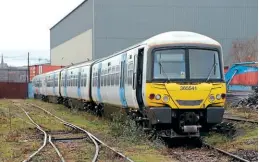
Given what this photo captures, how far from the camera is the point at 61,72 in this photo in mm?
39031

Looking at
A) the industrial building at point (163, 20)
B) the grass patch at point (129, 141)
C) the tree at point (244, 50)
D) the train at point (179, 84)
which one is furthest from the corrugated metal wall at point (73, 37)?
the train at point (179, 84)

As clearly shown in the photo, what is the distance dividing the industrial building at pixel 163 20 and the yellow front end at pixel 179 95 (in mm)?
38056

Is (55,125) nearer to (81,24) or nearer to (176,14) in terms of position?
(176,14)

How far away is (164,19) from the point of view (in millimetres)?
51406

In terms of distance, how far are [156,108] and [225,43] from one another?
40618 millimetres

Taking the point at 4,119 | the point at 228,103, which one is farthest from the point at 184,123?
the point at 228,103

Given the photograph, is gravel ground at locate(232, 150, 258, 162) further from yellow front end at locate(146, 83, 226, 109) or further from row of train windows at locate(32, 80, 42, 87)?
row of train windows at locate(32, 80, 42, 87)

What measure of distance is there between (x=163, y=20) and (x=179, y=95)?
38.8 metres

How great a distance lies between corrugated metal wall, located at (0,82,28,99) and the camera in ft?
212

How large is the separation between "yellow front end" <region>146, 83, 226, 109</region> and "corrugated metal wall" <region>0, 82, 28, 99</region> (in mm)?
53679

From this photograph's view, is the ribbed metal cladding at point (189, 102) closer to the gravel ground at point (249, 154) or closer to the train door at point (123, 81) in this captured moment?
the gravel ground at point (249, 154)

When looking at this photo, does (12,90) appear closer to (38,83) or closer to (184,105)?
(38,83)

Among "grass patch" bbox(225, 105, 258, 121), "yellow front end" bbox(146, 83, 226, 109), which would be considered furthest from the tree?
"yellow front end" bbox(146, 83, 226, 109)

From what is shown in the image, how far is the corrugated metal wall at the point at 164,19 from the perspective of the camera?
51438 millimetres
